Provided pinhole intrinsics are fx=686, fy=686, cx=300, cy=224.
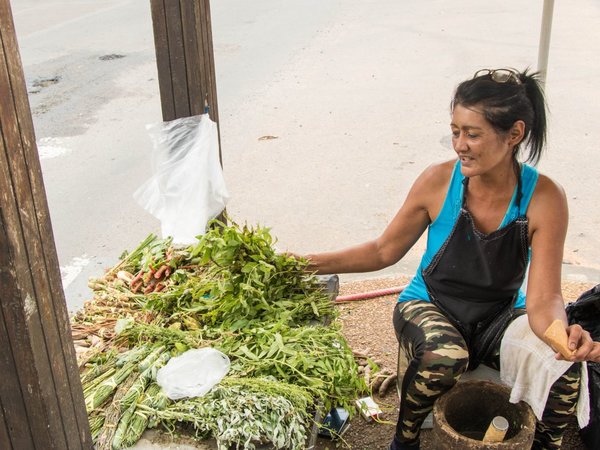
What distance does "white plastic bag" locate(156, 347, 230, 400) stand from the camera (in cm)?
240

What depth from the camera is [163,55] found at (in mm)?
3289

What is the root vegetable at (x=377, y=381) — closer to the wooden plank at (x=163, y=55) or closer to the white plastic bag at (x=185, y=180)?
the white plastic bag at (x=185, y=180)

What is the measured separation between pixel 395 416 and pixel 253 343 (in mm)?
815

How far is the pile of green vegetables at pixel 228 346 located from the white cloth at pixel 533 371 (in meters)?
0.55

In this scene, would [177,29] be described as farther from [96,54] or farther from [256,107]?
[96,54]

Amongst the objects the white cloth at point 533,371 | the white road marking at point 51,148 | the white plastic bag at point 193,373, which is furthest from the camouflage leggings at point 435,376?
the white road marking at point 51,148

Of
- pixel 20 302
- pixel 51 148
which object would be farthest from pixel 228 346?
pixel 51 148

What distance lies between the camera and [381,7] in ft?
43.4

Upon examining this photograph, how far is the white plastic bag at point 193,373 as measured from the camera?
7.89 feet

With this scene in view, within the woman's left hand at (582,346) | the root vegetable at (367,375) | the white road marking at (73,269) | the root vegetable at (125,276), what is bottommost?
the white road marking at (73,269)

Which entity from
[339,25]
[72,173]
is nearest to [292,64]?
[339,25]

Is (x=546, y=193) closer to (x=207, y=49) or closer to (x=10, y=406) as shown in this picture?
(x=207, y=49)

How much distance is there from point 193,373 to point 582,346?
1.33 m

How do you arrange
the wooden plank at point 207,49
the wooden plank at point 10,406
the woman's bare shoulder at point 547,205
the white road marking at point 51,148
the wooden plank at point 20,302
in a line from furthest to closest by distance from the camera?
the white road marking at point 51,148, the wooden plank at point 207,49, the woman's bare shoulder at point 547,205, the wooden plank at point 10,406, the wooden plank at point 20,302
